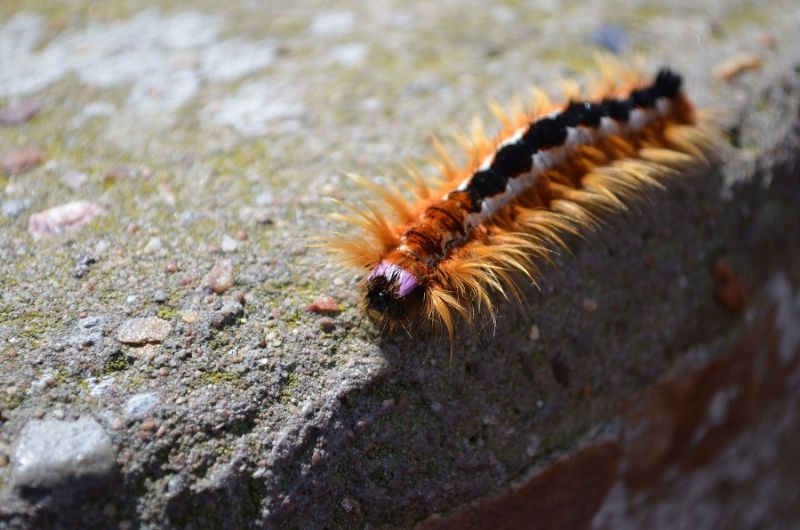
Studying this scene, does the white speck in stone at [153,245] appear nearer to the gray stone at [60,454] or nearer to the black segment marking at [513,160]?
the gray stone at [60,454]

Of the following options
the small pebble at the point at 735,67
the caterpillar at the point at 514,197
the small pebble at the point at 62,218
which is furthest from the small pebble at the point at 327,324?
the small pebble at the point at 735,67

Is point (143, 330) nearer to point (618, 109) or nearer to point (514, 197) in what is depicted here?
point (514, 197)

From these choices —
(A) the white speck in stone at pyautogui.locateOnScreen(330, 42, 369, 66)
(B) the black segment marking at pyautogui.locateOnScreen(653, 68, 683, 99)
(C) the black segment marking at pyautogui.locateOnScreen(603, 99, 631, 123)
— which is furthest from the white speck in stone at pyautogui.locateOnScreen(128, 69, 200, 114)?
(B) the black segment marking at pyautogui.locateOnScreen(653, 68, 683, 99)

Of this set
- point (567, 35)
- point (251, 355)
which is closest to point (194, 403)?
point (251, 355)

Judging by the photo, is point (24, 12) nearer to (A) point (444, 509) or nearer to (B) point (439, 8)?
(B) point (439, 8)

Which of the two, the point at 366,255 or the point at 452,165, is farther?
the point at 452,165

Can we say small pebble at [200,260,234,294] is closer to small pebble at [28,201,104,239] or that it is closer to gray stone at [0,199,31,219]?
small pebble at [28,201,104,239]
